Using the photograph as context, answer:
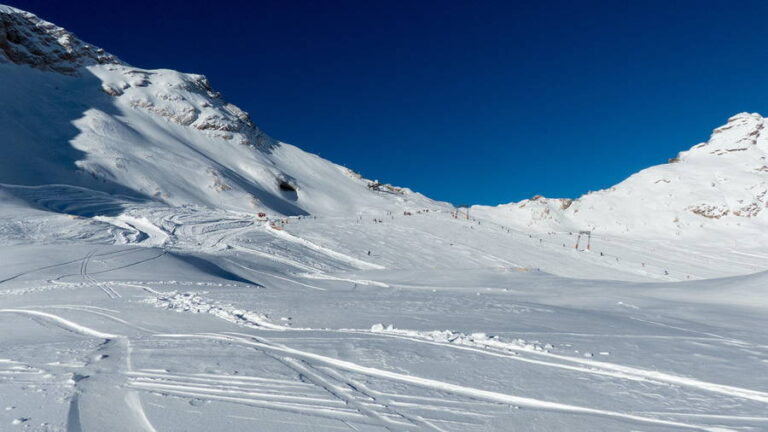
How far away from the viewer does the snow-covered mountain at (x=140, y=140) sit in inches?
1764

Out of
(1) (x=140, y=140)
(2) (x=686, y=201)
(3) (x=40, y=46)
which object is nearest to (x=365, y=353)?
(2) (x=686, y=201)

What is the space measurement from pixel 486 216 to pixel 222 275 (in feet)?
161

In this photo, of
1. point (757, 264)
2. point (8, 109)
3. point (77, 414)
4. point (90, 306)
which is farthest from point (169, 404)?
point (8, 109)

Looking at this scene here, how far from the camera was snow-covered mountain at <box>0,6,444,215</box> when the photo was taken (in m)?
44.8

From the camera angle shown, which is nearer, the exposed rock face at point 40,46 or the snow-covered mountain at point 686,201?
the snow-covered mountain at point 686,201

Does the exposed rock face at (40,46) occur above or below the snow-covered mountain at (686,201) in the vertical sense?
above

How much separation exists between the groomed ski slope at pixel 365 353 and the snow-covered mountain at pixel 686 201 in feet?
137

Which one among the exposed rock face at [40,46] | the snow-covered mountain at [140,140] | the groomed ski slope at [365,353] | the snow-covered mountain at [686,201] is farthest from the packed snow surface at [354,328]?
the exposed rock face at [40,46]

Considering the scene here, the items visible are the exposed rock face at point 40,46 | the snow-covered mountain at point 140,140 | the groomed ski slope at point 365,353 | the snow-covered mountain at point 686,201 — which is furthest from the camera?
the exposed rock face at point 40,46

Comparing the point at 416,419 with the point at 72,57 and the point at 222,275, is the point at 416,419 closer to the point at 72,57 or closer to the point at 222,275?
the point at 222,275

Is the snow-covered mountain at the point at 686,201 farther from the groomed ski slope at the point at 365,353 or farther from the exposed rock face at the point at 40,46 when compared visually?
the exposed rock face at the point at 40,46

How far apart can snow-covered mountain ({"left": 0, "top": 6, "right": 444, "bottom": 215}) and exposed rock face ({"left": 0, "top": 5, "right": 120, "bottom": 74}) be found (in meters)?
0.18

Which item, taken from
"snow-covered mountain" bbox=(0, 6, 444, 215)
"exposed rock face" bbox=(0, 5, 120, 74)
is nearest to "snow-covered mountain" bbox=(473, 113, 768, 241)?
"snow-covered mountain" bbox=(0, 6, 444, 215)

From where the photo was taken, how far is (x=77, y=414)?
3420mm
